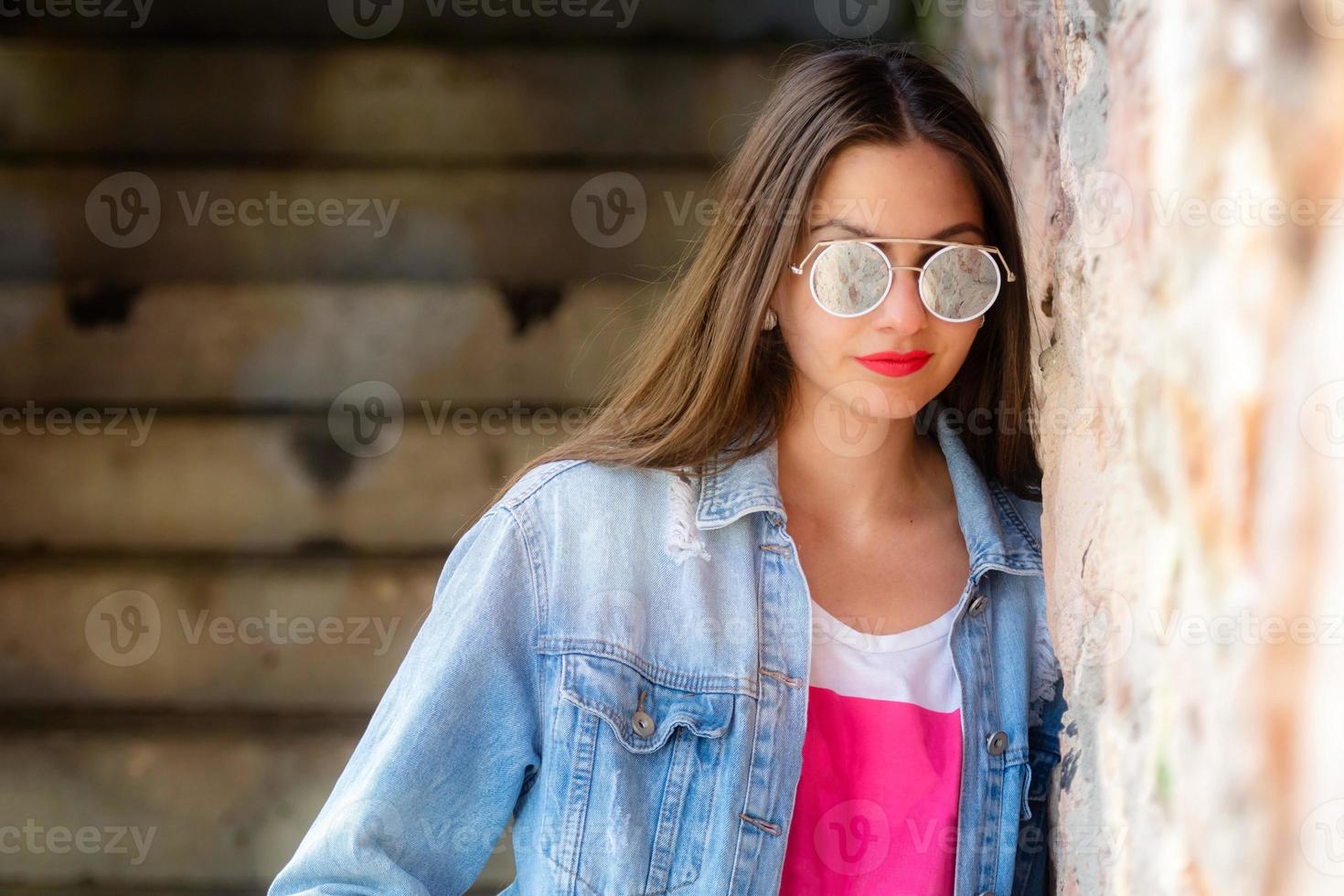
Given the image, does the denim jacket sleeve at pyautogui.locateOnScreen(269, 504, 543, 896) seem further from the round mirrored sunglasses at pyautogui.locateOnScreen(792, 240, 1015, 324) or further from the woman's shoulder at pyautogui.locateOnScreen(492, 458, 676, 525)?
the round mirrored sunglasses at pyautogui.locateOnScreen(792, 240, 1015, 324)

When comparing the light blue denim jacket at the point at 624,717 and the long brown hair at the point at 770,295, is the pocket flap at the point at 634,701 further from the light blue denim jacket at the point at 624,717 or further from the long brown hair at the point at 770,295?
the long brown hair at the point at 770,295

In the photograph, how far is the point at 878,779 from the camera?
130 centimetres

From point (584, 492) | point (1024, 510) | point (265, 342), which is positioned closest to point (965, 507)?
point (1024, 510)

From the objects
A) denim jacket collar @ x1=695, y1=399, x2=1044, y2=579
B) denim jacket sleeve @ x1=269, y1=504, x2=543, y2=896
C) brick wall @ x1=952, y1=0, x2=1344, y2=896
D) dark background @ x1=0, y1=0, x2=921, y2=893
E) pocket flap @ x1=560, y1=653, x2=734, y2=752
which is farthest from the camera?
dark background @ x1=0, y1=0, x2=921, y2=893

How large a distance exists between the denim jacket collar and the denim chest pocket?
8.7 inches

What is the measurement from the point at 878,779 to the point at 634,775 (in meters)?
0.27

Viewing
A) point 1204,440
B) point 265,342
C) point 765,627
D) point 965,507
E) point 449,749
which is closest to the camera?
point 1204,440

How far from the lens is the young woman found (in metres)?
1.26

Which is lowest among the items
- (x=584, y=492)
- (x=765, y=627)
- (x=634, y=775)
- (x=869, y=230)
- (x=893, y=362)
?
(x=634, y=775)

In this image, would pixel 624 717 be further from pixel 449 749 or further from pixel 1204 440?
pixel 1204 440

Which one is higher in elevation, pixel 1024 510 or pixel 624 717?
pixel 1024 510

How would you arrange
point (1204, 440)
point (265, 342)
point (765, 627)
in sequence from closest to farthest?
point (1204, 440)
point (765, 627)
point (265, 342)

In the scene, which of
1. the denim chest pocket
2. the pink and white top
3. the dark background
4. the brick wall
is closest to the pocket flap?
the denim chest pocket

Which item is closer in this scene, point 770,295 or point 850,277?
point 850,277
